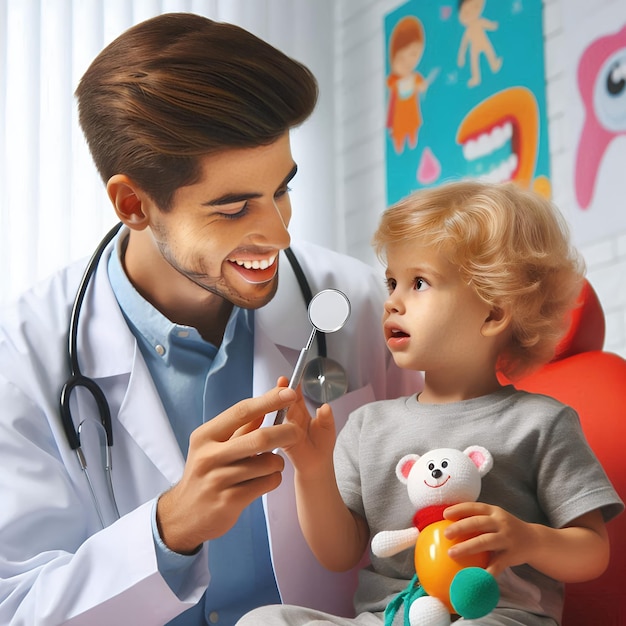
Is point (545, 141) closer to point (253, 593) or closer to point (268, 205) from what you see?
point (268, 205)

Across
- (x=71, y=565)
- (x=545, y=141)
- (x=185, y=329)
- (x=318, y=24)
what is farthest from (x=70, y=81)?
(x=71, y=565)

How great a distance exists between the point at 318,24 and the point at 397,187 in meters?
0.71

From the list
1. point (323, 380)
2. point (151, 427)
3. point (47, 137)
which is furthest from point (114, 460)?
point (47, 137)

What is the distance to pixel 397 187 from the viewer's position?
3043 millimetres

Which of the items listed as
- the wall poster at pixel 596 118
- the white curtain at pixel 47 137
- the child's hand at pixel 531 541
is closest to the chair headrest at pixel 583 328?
the child's hand at pixel 531 541

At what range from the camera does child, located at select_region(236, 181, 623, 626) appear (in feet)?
3.59

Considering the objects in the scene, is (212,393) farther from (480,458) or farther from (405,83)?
(405,83)

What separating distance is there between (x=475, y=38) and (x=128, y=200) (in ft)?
5.66

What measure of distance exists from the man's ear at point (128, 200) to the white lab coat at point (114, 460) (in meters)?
0.13

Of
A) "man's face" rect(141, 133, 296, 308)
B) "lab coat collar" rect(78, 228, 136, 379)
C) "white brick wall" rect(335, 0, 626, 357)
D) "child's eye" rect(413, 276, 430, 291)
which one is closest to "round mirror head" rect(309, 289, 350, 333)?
"child's eye" rect(413, 276, 430, 291)

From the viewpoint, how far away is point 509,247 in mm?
1175

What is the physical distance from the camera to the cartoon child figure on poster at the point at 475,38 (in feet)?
8.93

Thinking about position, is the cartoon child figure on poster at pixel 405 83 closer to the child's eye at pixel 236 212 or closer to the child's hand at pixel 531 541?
Answer: the child's eye at pixel 236 212

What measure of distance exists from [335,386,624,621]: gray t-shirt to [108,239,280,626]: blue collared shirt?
232 millimetres
